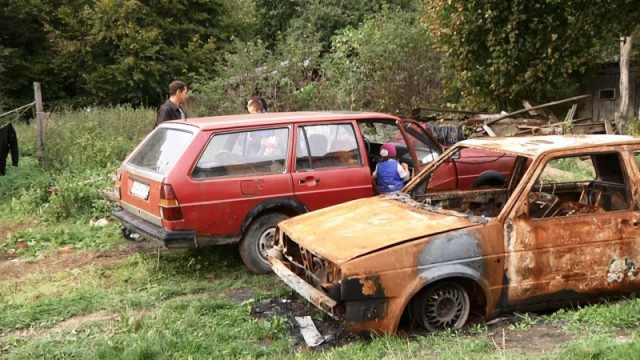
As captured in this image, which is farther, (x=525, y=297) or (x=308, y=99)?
(x=308, y=99)

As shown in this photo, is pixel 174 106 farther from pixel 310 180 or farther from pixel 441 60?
pixel 441 60

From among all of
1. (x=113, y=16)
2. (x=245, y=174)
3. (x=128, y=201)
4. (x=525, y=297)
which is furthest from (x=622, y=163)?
(x=113, y=16)

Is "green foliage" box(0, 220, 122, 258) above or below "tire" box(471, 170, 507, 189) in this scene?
below

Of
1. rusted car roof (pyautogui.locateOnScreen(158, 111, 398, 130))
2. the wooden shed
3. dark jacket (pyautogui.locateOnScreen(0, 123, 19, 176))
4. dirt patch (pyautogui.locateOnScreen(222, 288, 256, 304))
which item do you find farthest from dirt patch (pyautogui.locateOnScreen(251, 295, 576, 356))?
the wooden shed

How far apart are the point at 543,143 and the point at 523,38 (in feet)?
40.9

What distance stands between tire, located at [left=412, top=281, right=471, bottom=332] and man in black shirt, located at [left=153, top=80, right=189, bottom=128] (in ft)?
16.1

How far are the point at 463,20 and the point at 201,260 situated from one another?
12146 mm

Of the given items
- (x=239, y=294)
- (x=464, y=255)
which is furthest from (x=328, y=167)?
(x=464, y=255)

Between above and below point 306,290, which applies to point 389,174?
above

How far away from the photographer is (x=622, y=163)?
546cm

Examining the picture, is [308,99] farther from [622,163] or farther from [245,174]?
[622,163]

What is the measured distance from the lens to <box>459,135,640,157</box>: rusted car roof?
5418mm

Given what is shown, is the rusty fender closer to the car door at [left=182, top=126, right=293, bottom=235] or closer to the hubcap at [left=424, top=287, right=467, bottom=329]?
the hubcap at [left=424, top=287, right=467, bottom=329]

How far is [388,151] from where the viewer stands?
7.33m
